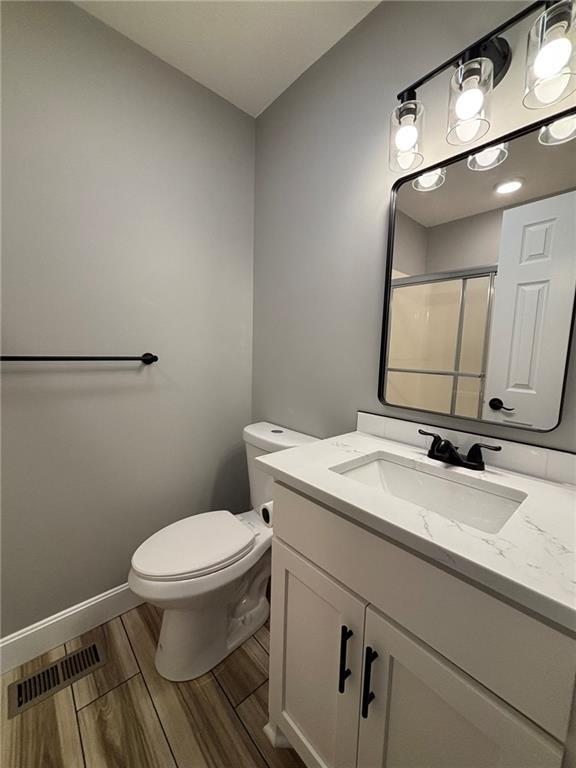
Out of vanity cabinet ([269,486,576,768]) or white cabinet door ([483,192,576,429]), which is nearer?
vanity cabinet ([269,486,576,768])

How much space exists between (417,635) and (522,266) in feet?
2.99

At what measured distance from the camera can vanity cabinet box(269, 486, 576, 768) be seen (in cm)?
43

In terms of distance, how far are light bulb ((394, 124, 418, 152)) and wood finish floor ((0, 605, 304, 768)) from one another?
1.87m

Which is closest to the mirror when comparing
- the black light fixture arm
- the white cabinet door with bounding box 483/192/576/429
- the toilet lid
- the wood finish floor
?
the white cabinet door with bounding box 483/192/576/429

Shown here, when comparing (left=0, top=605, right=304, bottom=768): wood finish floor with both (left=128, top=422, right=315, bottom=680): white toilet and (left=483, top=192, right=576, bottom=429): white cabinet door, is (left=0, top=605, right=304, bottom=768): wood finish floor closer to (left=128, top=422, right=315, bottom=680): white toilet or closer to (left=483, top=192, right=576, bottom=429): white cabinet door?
(left=128, top=422, right=315, bottom=680): white toilet

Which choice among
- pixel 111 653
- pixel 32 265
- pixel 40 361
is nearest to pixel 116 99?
pixel 32 265

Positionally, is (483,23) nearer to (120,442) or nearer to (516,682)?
(516,682)

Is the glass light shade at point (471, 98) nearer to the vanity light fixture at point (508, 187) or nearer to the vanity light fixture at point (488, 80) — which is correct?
the vanity light fixture at point (488, 80)

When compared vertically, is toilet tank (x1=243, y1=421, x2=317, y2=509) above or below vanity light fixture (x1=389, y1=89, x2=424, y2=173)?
below

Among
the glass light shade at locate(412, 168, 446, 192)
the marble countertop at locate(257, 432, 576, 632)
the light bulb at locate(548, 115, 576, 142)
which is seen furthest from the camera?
the glass light shade at locate(412, 168, 446, 192)

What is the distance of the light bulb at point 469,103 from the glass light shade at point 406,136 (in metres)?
0.12

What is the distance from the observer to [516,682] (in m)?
0.44

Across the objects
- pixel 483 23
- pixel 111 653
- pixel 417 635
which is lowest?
pixel 111 653

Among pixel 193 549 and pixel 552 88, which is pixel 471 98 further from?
pixel 193 549
